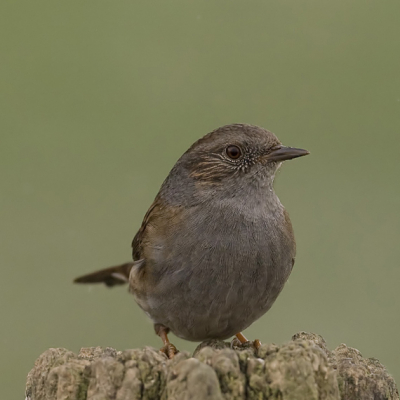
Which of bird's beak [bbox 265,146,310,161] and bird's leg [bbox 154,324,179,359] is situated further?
bird's leg [bbox 154,324,179,359]

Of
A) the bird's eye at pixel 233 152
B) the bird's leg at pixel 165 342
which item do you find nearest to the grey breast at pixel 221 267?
the bird's leg at pixel 165 342

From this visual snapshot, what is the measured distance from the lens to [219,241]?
20.6ft

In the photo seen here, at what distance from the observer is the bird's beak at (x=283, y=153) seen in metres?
6.46

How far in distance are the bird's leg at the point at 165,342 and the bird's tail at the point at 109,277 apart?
35.3 inches

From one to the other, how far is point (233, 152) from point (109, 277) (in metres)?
2.25

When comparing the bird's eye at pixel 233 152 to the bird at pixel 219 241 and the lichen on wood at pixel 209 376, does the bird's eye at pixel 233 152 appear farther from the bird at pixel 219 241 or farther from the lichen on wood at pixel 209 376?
the lichen on wood at pixel 209 376

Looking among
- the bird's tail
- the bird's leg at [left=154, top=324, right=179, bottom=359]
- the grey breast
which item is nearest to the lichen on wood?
the grey breast

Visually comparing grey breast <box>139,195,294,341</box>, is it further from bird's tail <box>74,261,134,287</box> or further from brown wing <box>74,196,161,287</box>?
bird's tail <box>74,261,134,287</box>

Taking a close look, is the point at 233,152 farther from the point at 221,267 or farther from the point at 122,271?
the point at 122,271

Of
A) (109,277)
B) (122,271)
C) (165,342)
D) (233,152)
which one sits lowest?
(165,342)

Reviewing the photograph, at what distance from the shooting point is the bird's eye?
21.7ft

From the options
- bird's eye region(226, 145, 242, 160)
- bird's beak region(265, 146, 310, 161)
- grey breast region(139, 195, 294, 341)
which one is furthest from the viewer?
bird's eye region(226, 145, 242, 160)

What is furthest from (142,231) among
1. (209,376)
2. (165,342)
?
(209,376)

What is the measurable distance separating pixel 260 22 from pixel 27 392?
10619 mm
